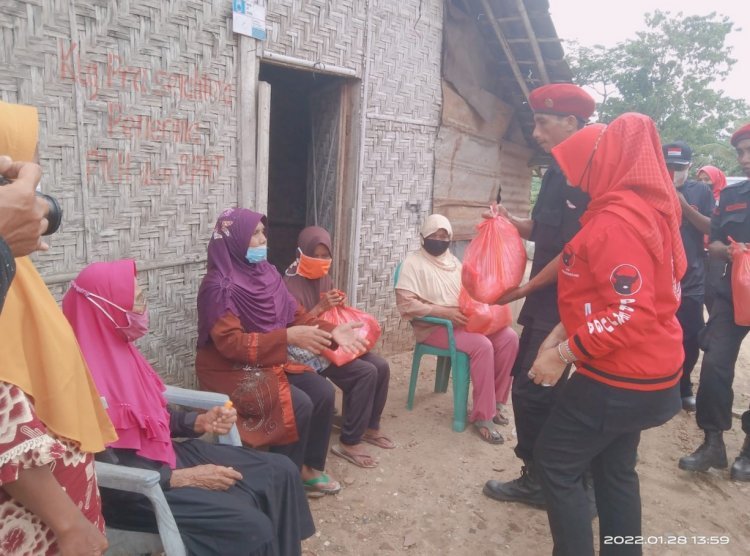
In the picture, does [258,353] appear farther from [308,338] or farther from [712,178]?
[712,178]

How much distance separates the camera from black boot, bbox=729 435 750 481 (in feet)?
10.5

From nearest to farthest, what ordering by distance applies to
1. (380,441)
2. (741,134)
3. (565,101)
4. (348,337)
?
(565,101), (348,337), (741,134), (380,441)

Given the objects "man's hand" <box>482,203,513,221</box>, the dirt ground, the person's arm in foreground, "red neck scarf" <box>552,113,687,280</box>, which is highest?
"red neck scarf" <box>552,113,687,280</box>

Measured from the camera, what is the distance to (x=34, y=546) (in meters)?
1.09

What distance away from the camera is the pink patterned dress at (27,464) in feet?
3.18

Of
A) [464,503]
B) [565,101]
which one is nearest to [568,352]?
[565,101]

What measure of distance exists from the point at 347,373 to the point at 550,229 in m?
1.43

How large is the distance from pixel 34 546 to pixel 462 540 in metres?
2.02

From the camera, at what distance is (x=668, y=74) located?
14164mm

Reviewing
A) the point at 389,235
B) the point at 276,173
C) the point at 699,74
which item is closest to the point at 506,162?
the point at 389,235

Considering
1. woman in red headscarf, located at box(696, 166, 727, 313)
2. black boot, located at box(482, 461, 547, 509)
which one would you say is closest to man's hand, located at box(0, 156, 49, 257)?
black boot, located at box(482, 461, 547, 509)

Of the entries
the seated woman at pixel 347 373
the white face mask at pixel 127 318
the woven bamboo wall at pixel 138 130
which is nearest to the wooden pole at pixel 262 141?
the woven bamboo wall at pixel 138 130

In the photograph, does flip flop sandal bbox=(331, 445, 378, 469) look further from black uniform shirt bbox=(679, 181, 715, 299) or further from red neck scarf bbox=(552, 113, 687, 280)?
black uniform shirt bbox=(679, 181, 715, 299)

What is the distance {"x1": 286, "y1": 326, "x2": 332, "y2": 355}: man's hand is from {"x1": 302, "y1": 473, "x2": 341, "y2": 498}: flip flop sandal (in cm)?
72
